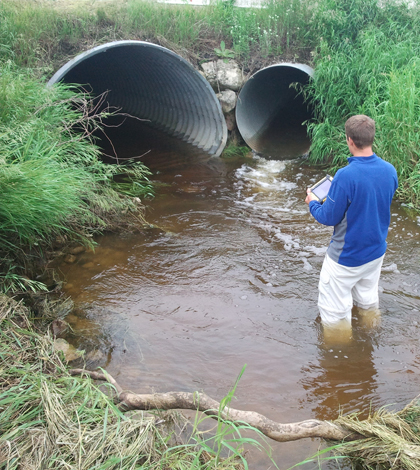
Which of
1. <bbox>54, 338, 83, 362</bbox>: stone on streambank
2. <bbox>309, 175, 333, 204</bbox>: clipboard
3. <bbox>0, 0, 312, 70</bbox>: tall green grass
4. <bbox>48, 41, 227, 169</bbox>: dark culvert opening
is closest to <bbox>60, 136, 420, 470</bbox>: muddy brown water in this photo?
<bbox>54, 338, 83, 362</bbox>: stone on streambank

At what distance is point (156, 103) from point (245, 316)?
7.51 m

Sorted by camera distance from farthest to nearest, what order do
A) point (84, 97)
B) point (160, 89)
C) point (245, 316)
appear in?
point (160, 89) < point (84, 97) < point (245, 316)

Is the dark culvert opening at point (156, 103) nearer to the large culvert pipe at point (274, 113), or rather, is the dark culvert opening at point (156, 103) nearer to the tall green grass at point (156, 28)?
the tall green grass at point (156, 28)

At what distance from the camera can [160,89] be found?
30.5 feet

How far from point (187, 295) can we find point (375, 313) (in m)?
1.69

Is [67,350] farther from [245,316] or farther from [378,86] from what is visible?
[378,86]

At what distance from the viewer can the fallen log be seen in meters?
2.17

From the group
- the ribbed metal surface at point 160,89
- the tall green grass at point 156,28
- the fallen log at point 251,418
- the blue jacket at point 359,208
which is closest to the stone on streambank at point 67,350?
the fallen log at point 251,418

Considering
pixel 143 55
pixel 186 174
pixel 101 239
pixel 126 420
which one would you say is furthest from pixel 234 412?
pixel 143 55

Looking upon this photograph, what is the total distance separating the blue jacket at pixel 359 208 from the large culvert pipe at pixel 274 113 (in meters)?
5.42

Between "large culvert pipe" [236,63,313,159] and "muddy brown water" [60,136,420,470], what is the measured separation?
2.90 meters

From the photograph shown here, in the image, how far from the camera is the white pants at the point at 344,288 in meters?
2.98

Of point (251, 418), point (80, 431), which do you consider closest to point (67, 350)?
point (80, 431)

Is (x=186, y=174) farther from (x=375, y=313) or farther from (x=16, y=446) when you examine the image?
(x=16, y=446)
